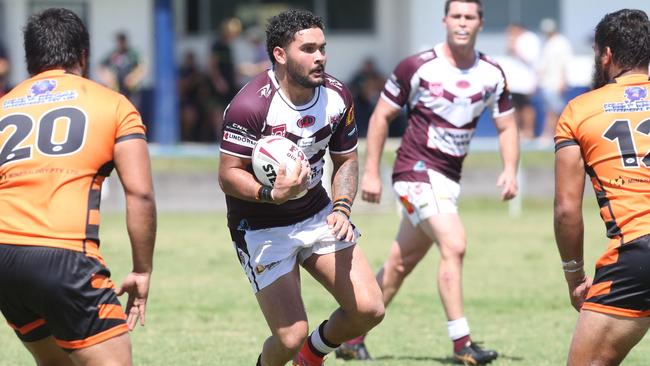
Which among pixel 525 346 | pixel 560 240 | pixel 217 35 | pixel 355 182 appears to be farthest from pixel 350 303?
pixel 217 35

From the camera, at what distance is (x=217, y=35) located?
25156mm

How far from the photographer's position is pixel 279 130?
6227mm

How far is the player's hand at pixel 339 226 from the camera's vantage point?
6090 mm

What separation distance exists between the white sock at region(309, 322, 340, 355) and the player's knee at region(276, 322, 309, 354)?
0.34 m

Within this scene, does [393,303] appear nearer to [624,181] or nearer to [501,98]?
[501,98]

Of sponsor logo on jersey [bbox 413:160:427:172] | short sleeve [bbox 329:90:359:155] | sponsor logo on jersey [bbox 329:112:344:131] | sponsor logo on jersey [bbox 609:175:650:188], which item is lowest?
sponsor logo on jersey [bbox 413:160:427:172]

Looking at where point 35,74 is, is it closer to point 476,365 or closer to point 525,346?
point 476,365

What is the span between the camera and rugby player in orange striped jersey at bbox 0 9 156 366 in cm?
479

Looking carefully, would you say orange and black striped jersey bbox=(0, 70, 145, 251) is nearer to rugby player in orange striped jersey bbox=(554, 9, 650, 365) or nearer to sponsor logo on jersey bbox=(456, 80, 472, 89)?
rugby player in orange striped jersey bbox=(554, 9, 650, 365)

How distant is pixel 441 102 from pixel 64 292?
4149mm

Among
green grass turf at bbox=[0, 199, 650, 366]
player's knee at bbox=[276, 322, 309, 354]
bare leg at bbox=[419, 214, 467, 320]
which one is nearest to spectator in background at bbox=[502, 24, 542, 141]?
green grass turf at bbox=[0, 199, 650, 366]

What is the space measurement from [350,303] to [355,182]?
0.67 m

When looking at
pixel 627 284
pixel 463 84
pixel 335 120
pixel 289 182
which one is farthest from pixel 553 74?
pixel 627 284

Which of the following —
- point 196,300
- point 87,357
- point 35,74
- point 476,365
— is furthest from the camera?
point 196,300
